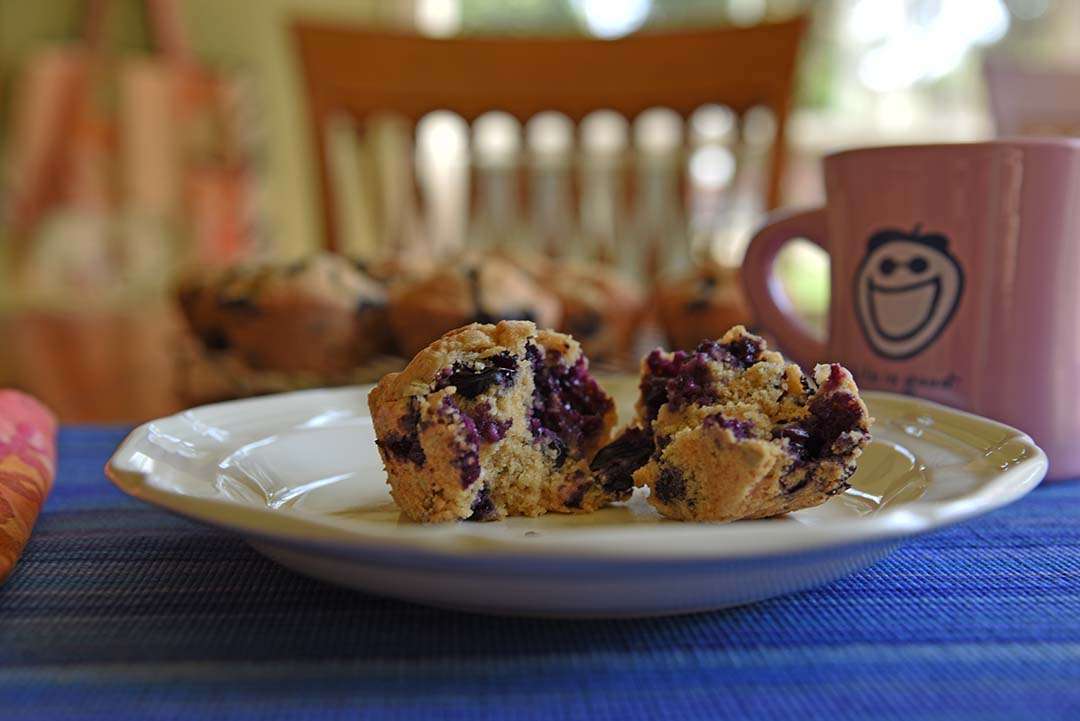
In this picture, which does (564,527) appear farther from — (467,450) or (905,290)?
(905,290)

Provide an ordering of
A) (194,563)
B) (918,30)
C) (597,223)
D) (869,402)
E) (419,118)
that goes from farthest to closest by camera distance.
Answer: (918,30) < (597,223) < (419,118) < (869,402) < (194,563)

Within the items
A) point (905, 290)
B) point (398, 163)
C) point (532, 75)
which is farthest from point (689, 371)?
point (398, 163)

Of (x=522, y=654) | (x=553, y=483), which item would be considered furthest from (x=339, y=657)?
(x=553, y=483)

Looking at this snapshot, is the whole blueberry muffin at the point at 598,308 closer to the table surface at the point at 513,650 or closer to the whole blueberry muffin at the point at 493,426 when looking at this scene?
the whole blueberry muffin at the point at 493,426

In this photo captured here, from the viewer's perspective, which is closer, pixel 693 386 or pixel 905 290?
pixel 693 386

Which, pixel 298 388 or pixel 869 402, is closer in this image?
pixel 869 402

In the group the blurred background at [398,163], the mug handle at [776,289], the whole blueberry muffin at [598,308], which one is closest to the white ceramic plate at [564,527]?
the mug handle at [776,289]

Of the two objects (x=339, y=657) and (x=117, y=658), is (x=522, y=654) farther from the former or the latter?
(x=117, y=658)
